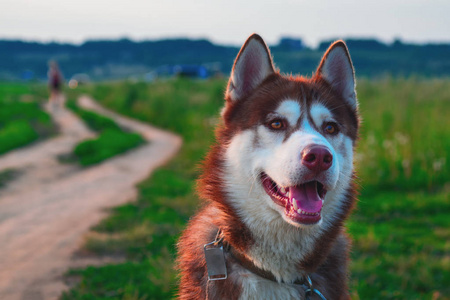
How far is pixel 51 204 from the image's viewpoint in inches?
235

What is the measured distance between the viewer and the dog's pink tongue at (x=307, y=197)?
2.30 metres

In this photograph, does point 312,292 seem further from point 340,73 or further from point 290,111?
point 340,73

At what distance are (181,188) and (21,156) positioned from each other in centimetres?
405

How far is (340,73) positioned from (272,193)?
3.45 ft

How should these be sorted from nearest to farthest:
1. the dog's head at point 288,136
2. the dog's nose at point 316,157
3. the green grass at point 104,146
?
the dog's nose at point 316,157, the dog's head at point 288,136, the green grass at point 104,146

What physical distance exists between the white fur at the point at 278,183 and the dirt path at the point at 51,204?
6.32ft

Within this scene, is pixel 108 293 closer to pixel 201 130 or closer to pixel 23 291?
→ pixel 23 291

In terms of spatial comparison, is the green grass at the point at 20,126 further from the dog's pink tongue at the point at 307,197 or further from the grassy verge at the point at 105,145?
the dog's pink tongue at the point at 307,197

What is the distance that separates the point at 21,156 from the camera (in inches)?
345

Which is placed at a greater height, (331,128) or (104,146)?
(331,128)

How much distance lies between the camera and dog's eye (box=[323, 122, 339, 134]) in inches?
101

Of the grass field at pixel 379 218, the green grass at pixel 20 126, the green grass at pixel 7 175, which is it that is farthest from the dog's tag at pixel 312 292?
the green grass at pixel 20 126

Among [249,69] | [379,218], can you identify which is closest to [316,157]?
[249,69]

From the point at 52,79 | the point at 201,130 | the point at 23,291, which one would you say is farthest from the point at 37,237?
the point at 52,79
